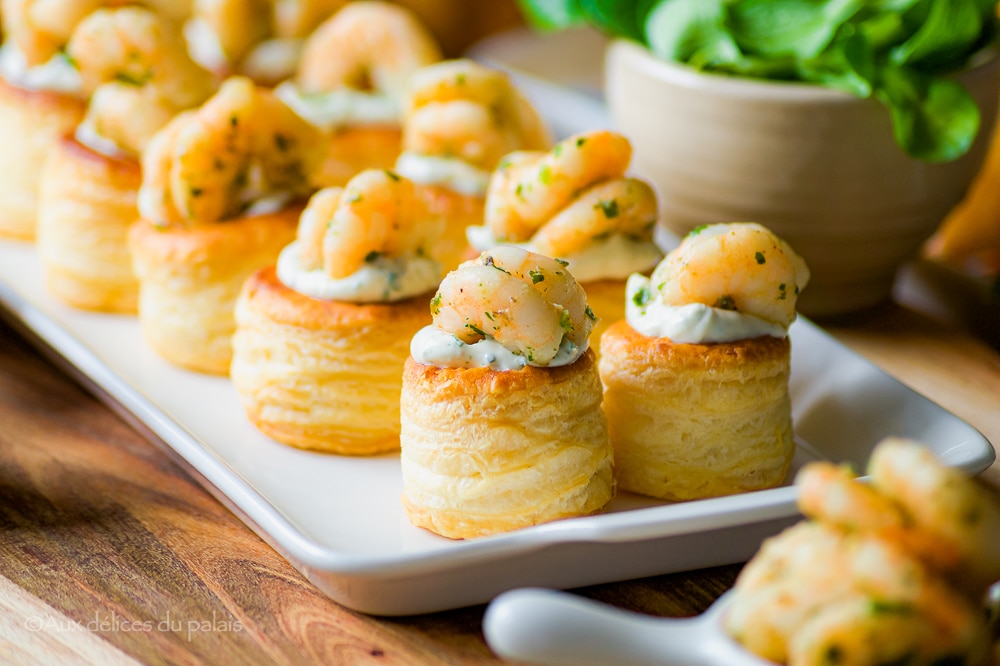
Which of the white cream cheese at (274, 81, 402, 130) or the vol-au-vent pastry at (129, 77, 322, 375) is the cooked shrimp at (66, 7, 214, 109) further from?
the vol-au-vent pastry at (129, 77, 322, 375)

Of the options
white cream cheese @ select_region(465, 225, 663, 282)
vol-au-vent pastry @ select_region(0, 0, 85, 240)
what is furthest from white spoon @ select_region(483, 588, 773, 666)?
vol-au-vent pastry @ select_region(0, 0, 85, 240)

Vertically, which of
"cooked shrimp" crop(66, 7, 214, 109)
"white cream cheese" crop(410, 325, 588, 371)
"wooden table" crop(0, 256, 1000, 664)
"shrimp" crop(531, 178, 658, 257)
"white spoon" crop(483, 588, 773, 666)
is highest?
"cooked shrimp" crop(66, 7, 214, 109)

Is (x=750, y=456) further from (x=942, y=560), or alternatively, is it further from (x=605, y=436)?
(x=942, y=560)

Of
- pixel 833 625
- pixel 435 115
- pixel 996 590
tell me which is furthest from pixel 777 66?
pixel 833 625

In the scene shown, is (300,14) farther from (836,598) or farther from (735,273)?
(836,598)

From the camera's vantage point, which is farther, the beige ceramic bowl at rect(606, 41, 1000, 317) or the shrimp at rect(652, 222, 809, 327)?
the beige ceramic bowl at rect(606, 41, 1000, 317)

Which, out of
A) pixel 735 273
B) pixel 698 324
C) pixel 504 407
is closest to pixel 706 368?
pixel 698 324
